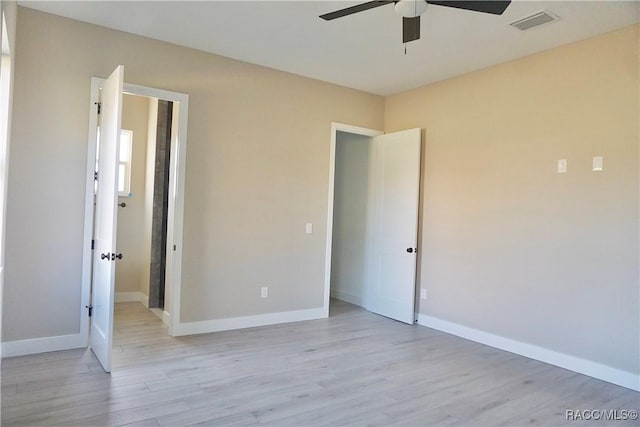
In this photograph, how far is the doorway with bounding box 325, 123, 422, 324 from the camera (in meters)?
4.85

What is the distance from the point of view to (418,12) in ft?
8.47

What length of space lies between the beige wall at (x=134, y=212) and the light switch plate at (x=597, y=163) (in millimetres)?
5030

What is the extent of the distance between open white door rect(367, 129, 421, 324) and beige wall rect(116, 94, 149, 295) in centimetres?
303

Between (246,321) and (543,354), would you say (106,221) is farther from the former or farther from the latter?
(543,354)

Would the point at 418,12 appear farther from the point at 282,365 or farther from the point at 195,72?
the point at 282,365

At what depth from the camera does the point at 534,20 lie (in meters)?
3.16

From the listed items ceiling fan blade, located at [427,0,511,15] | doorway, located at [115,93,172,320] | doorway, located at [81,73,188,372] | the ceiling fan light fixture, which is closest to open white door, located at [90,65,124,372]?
doorway, located at [81,73,188,372]

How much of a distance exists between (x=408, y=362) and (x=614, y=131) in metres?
2.51

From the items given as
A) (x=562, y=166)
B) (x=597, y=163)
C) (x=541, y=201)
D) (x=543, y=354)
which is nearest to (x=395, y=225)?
(x=541, y=201)

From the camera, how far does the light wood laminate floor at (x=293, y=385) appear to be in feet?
8.28

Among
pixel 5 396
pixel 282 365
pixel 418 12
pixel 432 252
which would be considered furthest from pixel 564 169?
pixel 5 396

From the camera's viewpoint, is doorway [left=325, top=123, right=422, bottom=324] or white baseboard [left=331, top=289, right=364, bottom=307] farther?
white baseboard [left=331, top=289, right=364, bottom=307]

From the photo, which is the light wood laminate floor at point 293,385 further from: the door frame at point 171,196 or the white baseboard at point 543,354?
the door frame at point 171,196

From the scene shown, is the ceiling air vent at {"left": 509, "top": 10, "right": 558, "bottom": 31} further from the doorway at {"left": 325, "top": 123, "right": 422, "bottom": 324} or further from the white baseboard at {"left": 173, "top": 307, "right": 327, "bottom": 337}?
the white baseboard at {"left": 173, "top": 307, "right": 327, "bottom": 337}
